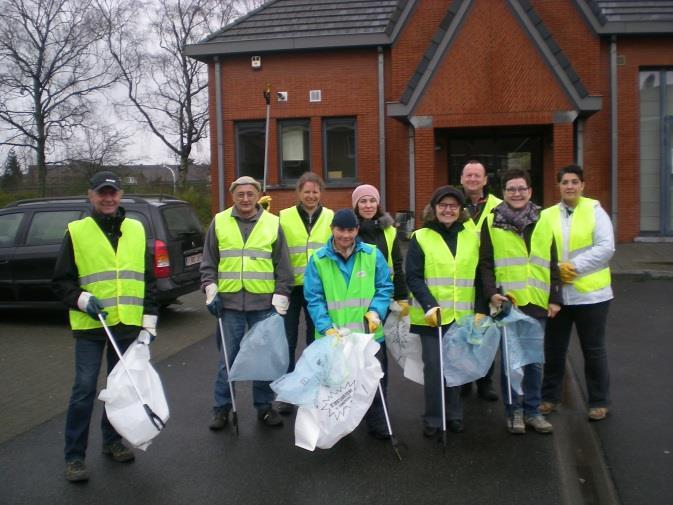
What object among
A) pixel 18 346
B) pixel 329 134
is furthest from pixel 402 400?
pixel 329 134

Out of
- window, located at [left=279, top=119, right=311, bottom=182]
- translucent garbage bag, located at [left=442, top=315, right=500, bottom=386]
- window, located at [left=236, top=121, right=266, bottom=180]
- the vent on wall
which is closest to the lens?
translucent garbage bag, located at [left=442, top=315, right=500, bottom=386]

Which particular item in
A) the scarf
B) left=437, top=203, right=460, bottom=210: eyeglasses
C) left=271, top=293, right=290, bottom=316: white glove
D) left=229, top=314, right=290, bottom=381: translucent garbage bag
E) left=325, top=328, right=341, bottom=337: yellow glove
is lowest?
left=229, top=314, right=290, bottom=381: translucent garbage bag

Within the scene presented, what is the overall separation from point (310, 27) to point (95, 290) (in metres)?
14.8

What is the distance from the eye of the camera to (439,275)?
5184 mm

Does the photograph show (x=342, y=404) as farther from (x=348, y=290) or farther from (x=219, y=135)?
(x=219, y=135)

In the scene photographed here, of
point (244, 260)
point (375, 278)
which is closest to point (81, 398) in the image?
point (244, 260)

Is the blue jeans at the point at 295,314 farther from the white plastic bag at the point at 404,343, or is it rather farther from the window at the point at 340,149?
the window at the point at 340,149

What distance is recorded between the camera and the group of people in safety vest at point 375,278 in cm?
481

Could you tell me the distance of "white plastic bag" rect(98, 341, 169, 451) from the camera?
4555 mm

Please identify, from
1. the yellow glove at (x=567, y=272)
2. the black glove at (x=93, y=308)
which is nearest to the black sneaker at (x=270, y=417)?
the black glove at (x=93, y=308)

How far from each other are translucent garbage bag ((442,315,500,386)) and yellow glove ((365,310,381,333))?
569 millimetres

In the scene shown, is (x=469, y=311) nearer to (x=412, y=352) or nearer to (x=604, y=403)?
(x=412, y=352)

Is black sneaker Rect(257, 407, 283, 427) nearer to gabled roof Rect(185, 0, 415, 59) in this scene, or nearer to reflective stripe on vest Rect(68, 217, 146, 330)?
reflective stripe on vest Rect(68, 217, 146, 330)

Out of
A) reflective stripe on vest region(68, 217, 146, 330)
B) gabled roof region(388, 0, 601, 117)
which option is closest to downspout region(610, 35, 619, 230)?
gabled roof region(388, 0, 601, 117)
